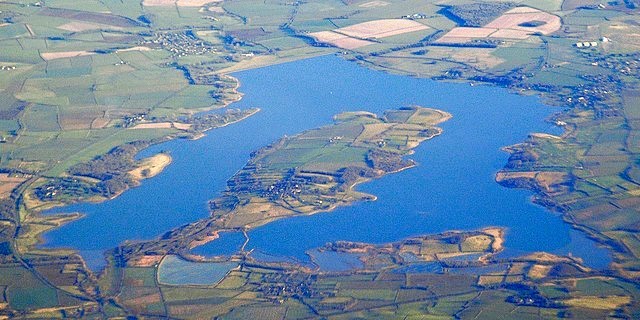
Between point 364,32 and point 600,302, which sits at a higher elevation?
point 600,302

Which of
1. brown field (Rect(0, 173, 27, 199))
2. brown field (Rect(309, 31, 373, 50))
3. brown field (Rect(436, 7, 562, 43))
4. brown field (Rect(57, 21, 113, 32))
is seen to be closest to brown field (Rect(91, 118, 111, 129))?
brown field (Rect(0, 173, 27, 199))

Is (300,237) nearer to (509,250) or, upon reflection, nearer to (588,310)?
(509,250)

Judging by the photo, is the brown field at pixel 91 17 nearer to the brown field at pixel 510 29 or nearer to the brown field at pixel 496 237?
the brown field at pixel 510 29

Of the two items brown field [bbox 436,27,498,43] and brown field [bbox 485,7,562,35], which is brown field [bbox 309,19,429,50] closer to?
brown field [bbox 436,27,498,43]

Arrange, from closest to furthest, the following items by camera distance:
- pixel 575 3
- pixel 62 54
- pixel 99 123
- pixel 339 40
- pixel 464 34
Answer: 1. pixel 99 123
2. pixel 62 54
3. pixel 464 34
4. pixel 339 40
5. pixel 575 3

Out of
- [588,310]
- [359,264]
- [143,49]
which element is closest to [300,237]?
[359,264]

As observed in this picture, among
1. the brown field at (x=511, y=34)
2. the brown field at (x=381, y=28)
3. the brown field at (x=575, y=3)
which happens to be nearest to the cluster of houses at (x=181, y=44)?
the brown field at (x=381, y=28)

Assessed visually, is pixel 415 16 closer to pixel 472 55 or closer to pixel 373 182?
pixel 472 55

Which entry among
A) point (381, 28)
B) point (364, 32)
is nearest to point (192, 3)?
point (364, 32)
